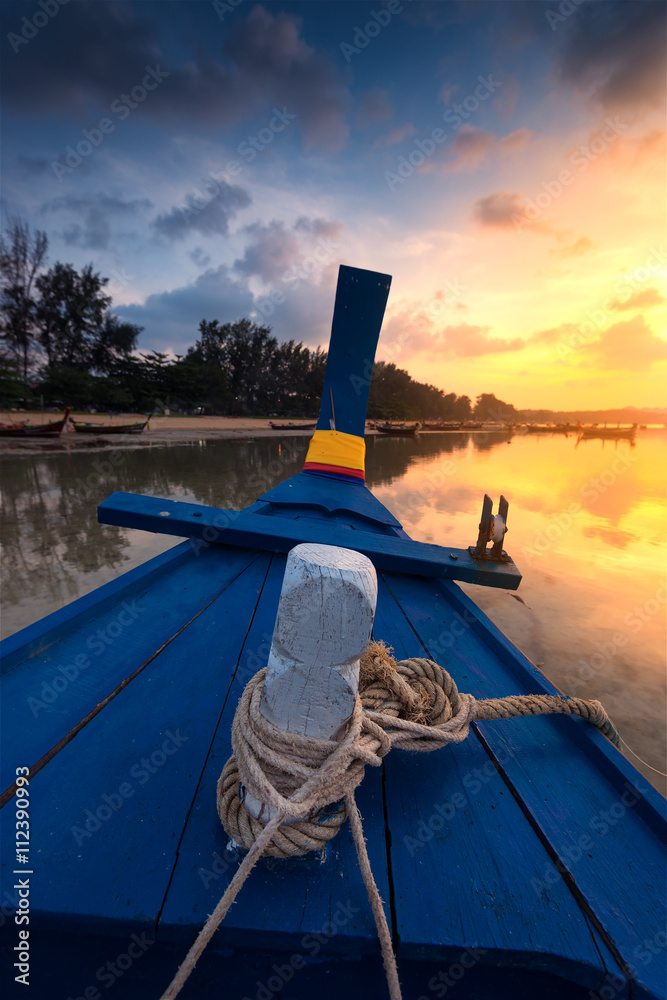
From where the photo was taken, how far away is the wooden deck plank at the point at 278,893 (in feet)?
2.34

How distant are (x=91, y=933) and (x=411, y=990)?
2.35 feet

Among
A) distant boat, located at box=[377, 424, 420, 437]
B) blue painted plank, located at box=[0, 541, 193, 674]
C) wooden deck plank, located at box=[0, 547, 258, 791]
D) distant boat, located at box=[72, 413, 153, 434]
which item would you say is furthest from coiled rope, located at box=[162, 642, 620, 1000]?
distant boat, located at box=[377, 424, 420, 437]

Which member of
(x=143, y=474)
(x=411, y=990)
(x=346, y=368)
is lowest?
(x=143, y=474)

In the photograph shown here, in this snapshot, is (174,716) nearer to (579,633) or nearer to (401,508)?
(579,633)

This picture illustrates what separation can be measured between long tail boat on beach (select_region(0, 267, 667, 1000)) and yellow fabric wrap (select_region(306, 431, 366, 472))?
12.9 ft

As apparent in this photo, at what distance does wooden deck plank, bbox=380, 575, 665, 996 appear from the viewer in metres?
0.76

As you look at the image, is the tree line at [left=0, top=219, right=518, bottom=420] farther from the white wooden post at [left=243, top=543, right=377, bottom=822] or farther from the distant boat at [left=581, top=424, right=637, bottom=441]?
the distant boat at [left=581, top=424, right=637, bottom=441]

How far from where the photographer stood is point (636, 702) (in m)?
2.93

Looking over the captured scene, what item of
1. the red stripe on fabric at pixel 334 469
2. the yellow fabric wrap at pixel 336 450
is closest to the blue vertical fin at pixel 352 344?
the yellow fabric wrap at pixel 336 450

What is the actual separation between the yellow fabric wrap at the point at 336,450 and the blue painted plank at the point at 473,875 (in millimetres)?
4195

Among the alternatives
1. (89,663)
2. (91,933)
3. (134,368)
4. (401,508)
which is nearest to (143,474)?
(401,508)

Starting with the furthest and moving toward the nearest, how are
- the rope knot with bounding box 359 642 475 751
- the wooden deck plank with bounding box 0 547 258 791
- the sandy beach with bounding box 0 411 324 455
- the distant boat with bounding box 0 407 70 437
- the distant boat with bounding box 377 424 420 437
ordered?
the distant boat with bounding box 377 424 420 437 < the distant boat with bounding box 0 407 70 437 < the sandy beach with bounding box 0 411 324 455 < the wooden deck plank with bounding box 0 547 258 791 < the rope knot with bounding box 359 642 475 751

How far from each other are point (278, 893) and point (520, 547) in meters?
6.72

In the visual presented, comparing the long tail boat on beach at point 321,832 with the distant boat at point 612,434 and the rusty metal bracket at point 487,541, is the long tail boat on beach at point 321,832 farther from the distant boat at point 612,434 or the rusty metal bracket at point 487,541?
the distant boat at point 612,434
